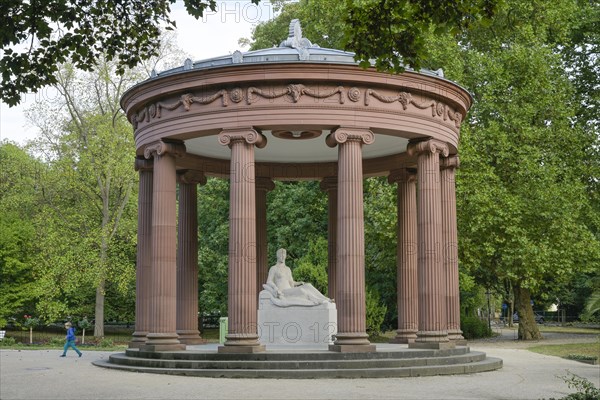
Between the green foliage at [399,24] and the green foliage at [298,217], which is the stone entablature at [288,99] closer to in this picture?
the green foliage at [399,24]

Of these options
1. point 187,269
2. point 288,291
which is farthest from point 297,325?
point 187,269

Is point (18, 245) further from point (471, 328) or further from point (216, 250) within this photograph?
point (471, 328)

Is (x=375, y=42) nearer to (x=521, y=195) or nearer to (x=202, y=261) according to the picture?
(x=521, y=195)

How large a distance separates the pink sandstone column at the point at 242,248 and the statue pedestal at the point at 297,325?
3.53 meters

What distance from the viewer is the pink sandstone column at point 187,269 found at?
27.7 metres

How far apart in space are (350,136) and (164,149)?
578 centimetres

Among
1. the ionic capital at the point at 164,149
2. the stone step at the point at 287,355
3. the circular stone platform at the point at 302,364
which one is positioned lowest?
the circular stone platform at the point at 302,364

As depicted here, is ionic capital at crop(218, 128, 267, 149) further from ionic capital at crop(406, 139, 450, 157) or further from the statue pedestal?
the statue pedestal

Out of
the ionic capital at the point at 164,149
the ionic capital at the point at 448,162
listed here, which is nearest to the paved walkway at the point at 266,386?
the ionic capital at the point at 164,149

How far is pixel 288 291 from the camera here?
2517cm

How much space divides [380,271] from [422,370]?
2855 cm

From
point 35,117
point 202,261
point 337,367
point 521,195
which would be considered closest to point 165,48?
point 35,117

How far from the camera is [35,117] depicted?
50062mm

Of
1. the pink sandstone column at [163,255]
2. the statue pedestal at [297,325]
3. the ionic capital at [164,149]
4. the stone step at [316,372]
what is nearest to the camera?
the stone step at [316,372]
